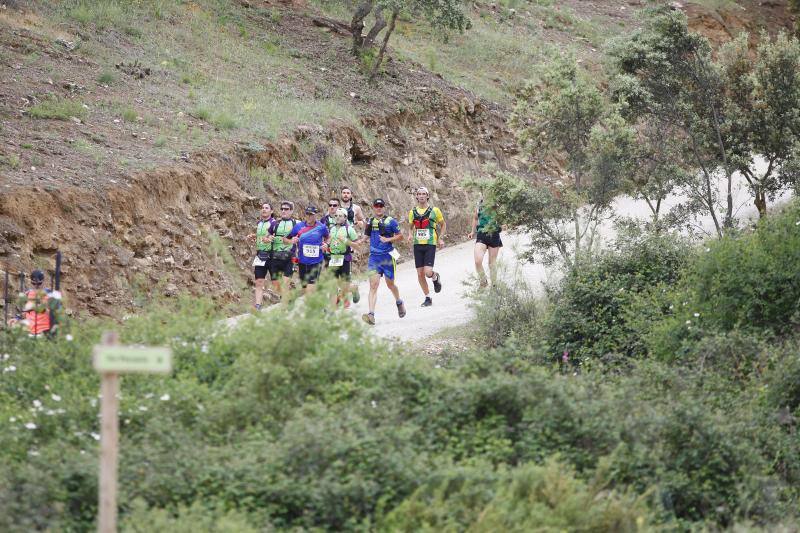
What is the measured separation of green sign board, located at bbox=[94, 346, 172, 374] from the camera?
5785 millimetres

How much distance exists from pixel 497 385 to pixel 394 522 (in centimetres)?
211

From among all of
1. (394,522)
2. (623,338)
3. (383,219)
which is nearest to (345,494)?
(394,522)

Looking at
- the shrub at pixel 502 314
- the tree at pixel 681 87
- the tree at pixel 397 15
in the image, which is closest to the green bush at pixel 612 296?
the shrub at pixel 502 314

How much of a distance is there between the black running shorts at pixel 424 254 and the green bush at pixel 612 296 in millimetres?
2302

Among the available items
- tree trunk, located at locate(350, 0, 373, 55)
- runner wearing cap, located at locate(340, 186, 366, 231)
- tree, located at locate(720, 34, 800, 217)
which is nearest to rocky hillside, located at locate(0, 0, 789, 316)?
tree trunk, located at locate(350, 0, 373, 55)

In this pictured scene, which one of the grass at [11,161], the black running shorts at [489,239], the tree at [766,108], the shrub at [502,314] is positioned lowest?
the shrub at [502,314]

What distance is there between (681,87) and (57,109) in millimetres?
11728

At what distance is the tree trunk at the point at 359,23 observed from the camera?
Result: 98.4 feet

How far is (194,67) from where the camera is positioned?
2528 cm

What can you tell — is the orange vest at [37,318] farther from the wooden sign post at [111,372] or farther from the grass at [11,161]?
the grass at [11,161]

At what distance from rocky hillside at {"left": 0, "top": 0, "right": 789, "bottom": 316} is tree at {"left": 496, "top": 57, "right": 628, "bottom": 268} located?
508 cm

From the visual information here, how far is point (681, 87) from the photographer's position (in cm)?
2064

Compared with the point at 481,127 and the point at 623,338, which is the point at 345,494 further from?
the point at 481,127

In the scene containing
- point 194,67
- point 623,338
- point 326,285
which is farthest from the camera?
point 194,67
